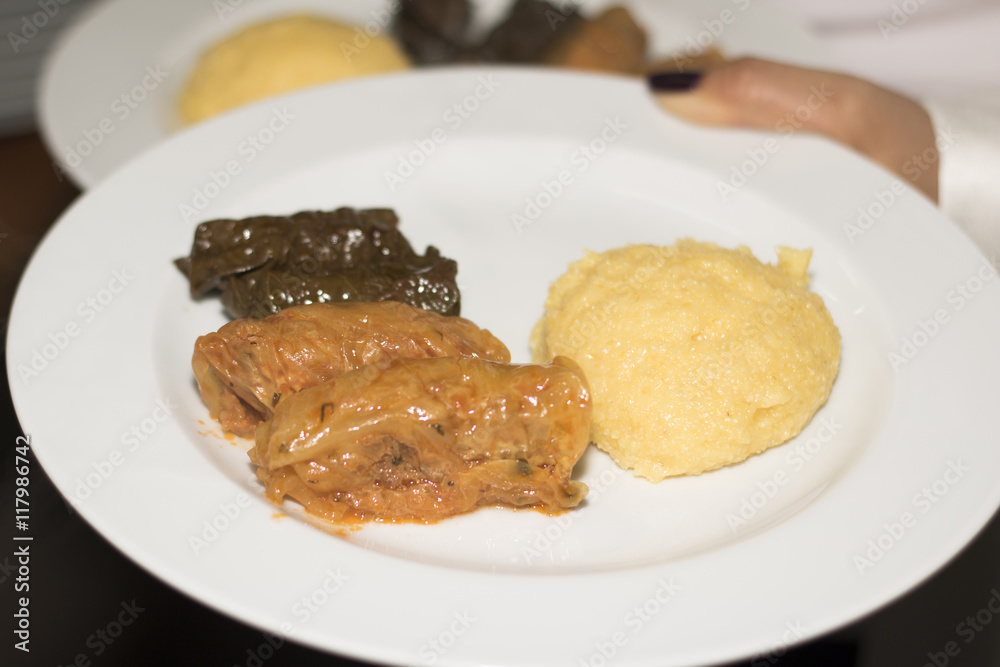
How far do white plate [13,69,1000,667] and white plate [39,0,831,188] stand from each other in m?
1.17

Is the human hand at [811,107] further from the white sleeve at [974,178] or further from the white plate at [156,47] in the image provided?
the white plate at [156,47]

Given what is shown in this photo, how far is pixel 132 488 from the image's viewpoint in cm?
284

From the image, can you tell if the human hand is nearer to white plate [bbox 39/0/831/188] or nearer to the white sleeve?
the white sleeve

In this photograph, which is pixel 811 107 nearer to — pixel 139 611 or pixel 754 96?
pixel 754 96

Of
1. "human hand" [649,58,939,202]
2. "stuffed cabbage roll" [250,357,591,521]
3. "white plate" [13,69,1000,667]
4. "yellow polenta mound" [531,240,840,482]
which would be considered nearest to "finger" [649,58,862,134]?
"human hand" [649,58,939,202]

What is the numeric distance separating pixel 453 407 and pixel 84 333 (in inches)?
65.3

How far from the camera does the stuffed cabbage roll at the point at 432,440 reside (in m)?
2.92

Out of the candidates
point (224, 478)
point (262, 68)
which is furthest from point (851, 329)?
point (262, 68)

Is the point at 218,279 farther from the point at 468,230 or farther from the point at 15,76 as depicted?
the point at 15,76

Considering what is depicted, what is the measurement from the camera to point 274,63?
19.0 ft

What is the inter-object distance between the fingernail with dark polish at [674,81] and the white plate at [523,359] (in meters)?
0.17

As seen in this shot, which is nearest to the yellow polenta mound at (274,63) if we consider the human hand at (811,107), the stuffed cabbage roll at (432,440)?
the human hand at (811,107)

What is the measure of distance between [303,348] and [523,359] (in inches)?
43.0

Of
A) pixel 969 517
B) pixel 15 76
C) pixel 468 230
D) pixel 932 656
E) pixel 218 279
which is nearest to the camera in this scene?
pixel 969 517
